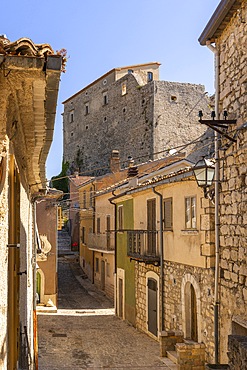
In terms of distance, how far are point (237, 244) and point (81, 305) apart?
1625 centimetres

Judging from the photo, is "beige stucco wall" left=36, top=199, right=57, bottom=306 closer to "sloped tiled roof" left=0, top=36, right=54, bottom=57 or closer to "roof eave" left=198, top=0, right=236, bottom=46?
"roof eave" left=198, top=0, right=236, bottom=46

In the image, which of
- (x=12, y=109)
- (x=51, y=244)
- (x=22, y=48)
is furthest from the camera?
(x=51, y=244)

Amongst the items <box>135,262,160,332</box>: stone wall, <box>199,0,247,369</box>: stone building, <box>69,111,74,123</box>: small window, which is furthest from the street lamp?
<box>69,111,74,123</box>: small window

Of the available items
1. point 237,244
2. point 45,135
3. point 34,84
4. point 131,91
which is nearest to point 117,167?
point 131,91

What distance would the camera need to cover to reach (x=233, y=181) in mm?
9125

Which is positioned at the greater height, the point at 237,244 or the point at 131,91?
the point at 131,91

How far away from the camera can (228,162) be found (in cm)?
941

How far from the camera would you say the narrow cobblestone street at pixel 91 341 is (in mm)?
12703

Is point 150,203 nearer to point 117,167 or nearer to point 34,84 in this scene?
point 34,84

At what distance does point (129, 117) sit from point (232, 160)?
35.2 meters

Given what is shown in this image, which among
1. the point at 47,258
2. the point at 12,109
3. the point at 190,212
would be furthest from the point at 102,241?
the point at 12,109

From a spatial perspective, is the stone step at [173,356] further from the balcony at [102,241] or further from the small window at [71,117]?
the small window at [71,117]

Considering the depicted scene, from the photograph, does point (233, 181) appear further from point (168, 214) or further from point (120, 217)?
point (120, 217)

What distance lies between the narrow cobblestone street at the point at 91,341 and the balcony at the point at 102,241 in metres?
2.79
